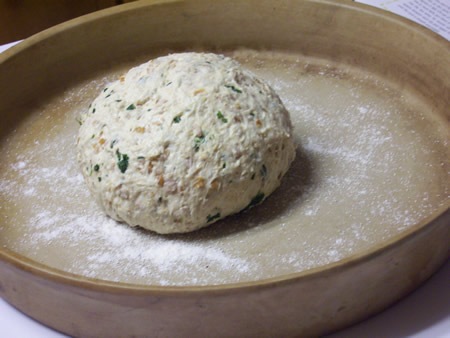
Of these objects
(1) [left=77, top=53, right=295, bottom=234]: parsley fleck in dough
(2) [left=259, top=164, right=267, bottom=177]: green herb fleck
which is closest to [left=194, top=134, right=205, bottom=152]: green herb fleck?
(1) [left=77, top=53, right=295, bottom=234]: parsley fleck in dough

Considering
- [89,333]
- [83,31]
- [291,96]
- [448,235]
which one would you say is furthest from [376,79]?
[89,333]

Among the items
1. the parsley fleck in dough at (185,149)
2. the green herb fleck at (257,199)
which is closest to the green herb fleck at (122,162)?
the parsley fleck in dough at (185,149)

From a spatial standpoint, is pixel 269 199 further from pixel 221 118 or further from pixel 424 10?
pixel 424 10

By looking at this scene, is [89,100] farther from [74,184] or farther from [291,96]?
[291,96]

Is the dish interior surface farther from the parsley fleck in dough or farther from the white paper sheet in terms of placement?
the white paper sheet

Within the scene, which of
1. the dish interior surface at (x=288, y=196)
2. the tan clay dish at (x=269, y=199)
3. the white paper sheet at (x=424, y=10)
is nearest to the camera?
the tan clay dish at (x=269, y=199)

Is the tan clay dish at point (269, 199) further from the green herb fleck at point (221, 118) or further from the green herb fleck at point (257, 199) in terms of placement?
the green herb fleck at point (221, 118)

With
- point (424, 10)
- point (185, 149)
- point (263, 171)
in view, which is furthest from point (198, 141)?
point (424, 10)
